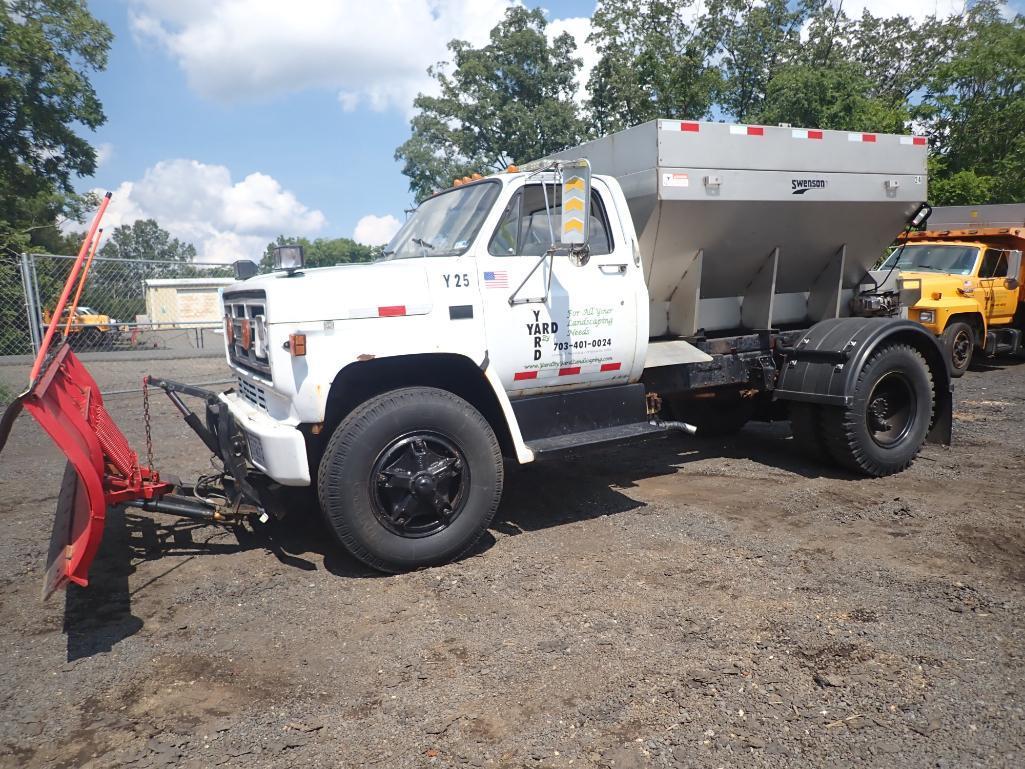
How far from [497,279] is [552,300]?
0.41m

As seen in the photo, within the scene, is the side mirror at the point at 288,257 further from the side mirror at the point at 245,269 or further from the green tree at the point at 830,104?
the green tree at the point at 830,104

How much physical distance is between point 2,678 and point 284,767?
1.60m

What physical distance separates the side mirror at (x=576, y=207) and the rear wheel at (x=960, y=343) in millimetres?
10174

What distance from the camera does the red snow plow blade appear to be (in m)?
3.41

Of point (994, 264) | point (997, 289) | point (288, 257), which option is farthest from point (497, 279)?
point (994, 264)

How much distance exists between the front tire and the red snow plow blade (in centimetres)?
111

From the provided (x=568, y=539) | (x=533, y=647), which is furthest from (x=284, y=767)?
(x=568, y=539)

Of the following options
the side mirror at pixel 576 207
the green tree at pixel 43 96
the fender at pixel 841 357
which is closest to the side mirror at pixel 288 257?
the side mirror at pixel 576 207

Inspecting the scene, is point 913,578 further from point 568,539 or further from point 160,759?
point 160,759

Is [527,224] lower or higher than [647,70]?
lower

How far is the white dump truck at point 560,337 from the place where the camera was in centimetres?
409

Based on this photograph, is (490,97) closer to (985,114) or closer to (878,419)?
(985,114)

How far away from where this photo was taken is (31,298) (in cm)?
941

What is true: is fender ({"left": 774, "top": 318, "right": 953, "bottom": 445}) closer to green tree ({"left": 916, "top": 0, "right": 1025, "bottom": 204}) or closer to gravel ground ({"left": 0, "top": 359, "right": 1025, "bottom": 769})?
gravel ground ({"left": 0, "top": 359, "right": 1025, "bottom": 769})
